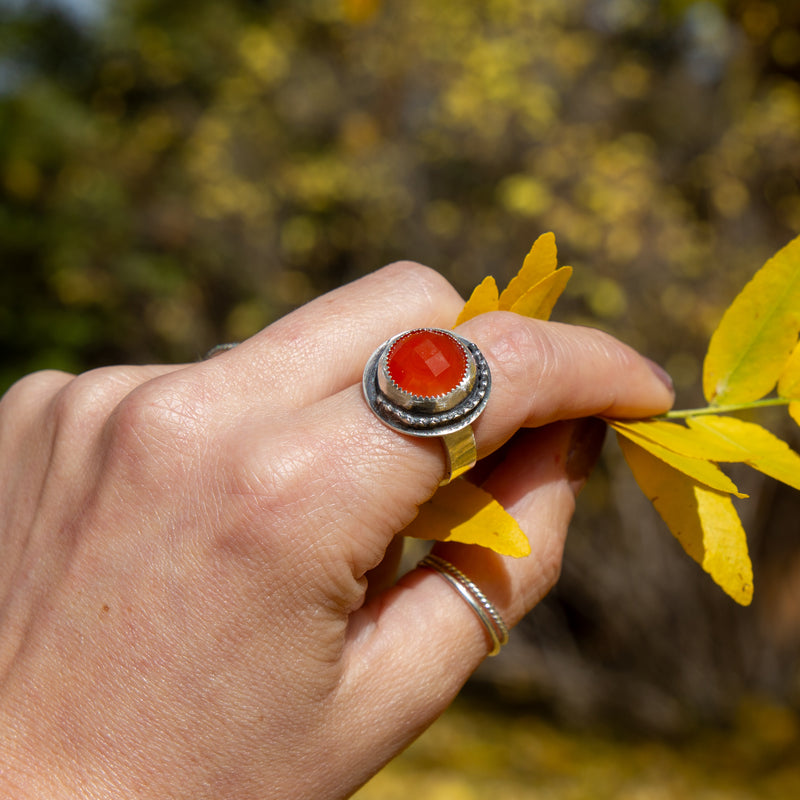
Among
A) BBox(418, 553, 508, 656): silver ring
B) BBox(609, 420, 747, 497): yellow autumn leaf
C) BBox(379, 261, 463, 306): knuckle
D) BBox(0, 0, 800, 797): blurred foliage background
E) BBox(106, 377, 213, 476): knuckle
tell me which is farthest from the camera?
BBox(0, 0, 800, 797): blurred foliage background

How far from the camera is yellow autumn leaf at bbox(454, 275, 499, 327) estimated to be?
1.16 meters

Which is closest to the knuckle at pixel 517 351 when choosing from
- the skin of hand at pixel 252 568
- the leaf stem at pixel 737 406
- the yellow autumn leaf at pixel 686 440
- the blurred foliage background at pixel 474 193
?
the skin of hand at pixel 252 568

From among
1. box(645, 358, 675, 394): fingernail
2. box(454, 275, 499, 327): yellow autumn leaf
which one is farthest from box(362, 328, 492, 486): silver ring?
box(645, 358, 675, 394): fingernail

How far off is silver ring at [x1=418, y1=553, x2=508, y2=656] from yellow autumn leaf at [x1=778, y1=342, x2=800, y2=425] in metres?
0.62

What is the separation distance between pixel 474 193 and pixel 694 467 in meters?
4.39

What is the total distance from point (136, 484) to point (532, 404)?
25.9 inches

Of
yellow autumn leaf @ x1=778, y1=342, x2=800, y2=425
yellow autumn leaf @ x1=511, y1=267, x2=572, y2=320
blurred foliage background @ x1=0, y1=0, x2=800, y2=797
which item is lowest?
blurred foliage background @ x1=0, y1=0, x2=800, y2=797

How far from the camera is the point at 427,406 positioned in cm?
101

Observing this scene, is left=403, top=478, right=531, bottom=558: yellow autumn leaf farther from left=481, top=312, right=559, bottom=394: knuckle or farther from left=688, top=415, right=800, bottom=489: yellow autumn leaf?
left=688, top=415, right=800, bottom=489: yellow autumn leaf

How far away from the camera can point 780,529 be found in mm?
3734

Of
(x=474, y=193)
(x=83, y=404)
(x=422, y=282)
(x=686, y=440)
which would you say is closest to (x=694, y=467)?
(x=686, y=440)

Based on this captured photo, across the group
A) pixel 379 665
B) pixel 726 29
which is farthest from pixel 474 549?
pixel 726 29

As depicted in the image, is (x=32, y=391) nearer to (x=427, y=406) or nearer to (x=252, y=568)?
(x=252, y=568)

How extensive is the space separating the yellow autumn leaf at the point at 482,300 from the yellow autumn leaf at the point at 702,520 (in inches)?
13.8
